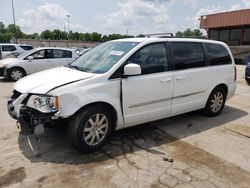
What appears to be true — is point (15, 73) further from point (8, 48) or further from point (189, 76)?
point (189, 76)

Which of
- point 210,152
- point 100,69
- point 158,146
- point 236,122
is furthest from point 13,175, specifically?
point 236,122

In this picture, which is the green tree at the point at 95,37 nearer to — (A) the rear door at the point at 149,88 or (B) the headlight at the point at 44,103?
(A) the rear door at the point at 149,88

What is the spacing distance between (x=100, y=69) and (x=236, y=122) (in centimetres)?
332

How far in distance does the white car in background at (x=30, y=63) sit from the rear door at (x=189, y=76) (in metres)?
6.85

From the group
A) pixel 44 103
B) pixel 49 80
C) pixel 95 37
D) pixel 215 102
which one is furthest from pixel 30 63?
pixel 95 37

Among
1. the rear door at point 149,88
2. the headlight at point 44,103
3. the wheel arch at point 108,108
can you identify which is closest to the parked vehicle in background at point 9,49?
the headlight at point 44,103

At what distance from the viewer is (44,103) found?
140 inches

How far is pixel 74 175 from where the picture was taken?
3.31 m

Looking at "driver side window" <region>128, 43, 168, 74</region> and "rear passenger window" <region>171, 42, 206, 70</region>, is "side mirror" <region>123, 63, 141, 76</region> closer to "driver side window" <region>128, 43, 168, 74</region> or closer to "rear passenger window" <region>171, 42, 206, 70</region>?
"driver side window" <region>128, 43, 168, 74</region>

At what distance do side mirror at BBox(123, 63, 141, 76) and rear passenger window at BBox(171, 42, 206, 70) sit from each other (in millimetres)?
1101

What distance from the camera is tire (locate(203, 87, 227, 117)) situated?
5.62 meters

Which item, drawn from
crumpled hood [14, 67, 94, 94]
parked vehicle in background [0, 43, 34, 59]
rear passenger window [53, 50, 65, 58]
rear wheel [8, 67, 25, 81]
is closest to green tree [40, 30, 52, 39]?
parked vehicle in background [0, 43, 34, 59]

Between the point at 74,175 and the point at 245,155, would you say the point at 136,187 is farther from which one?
the point at 245,155

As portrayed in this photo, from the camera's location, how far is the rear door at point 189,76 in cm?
478
